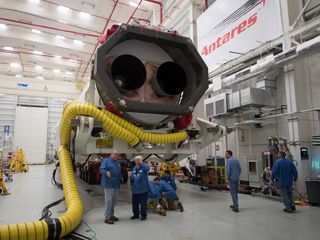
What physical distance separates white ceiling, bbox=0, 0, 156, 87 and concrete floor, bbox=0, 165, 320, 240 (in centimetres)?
1162

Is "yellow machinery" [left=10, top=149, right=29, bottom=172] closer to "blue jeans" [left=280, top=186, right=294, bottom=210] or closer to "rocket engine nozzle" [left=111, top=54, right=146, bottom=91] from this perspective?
"blue jeans" [left=280, top=186, right=294, bottom=210]

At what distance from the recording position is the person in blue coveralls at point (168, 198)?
5.98 m

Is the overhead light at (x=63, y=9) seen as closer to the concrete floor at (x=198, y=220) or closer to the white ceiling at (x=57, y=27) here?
the white ceiling at (x=57, y=27)

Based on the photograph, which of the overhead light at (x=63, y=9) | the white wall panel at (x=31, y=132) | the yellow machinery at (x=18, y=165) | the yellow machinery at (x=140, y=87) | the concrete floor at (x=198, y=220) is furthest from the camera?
the white wall panel at (x=31, y=132)

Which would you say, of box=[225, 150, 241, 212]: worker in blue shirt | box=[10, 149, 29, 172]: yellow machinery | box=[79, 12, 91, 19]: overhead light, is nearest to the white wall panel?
box=[10, 149, 29, 172]: yellow machinery

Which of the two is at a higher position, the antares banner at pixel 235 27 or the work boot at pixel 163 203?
the antares banner at pixel 235 27

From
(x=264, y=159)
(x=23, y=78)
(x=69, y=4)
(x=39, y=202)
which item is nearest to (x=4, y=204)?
(x=39, y=202)

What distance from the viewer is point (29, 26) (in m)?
17.1

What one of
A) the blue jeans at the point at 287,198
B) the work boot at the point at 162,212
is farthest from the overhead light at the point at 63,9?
the blue jeans at the point at 287,198

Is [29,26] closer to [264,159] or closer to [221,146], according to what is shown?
[221,146]

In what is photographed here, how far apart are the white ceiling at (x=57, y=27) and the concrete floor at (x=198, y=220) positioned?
38.1 feet

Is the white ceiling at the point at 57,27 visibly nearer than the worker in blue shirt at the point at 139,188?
No

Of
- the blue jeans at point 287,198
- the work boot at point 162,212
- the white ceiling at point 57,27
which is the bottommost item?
the work boot at point 162,212

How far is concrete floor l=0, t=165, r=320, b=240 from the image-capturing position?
422 centimetres
